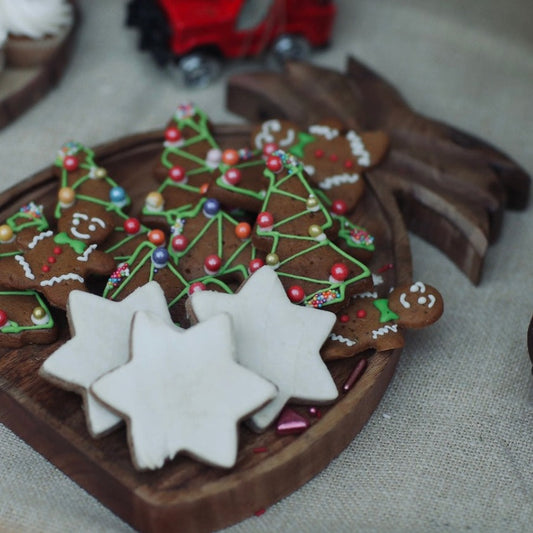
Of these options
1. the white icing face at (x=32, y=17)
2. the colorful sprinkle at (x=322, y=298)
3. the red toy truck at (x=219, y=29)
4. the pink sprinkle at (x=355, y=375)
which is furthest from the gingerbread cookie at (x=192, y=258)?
the white icing face at (x=32, y=17)

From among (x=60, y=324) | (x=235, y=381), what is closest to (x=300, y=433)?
(x=235, y=381)

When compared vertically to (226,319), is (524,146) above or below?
below

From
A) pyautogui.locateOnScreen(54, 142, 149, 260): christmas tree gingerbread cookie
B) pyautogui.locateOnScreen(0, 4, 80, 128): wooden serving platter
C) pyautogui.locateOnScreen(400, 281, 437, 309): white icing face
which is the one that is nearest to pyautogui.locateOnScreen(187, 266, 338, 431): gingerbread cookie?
pyautogui.locateOnScreen(400, 281, 437, 309): white icing face

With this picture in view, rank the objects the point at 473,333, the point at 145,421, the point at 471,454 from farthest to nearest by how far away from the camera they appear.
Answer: the point at 473,333
the point at 471,454
the point at 145,421

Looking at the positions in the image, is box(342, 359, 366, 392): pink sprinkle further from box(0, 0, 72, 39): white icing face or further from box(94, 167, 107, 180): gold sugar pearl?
box(0, 0, 72, 39): white icing face

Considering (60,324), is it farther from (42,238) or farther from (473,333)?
(473,333)

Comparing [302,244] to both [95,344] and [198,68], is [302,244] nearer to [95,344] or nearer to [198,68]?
[95,344]
